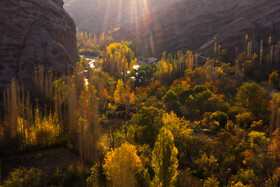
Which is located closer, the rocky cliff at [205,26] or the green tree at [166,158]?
the green tree at [166,158]

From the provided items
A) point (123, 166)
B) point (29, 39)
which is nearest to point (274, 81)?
point (123, 166)

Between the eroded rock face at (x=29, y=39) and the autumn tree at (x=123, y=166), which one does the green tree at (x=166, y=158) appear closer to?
the autumn tree at (x=123, y=166)

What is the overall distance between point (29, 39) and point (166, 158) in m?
24.1

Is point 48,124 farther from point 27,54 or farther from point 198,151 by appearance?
point 27,54

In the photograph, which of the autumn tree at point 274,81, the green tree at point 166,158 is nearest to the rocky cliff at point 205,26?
the autumn tree at point 274,81

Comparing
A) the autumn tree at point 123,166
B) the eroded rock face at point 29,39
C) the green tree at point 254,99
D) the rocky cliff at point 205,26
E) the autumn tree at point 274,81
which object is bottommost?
the autumn tree at point 123,166

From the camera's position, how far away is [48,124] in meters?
14.5

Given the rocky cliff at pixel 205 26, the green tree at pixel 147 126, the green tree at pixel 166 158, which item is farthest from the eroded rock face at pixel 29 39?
the rocky cliff at pixel 205 26

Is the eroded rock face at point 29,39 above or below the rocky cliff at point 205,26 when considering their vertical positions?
below

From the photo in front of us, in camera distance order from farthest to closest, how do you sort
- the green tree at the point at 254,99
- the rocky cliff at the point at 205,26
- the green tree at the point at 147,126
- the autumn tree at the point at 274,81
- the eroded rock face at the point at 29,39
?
1. the rocky cliff at the point at 205,26
2. the autumn tree at the point at 274,81
3. the eroded rock face at the point at 29,39
4. the green tree at the point at 254,99
5. the green tree at the point at 147,126

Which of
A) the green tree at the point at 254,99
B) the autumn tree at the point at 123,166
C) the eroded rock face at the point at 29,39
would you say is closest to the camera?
the autumn tree at the point at 123,166

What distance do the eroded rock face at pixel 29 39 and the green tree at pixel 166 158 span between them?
20155 millimetres

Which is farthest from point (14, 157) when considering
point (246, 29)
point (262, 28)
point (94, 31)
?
point (94, 31)

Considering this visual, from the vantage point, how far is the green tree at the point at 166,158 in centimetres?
890
